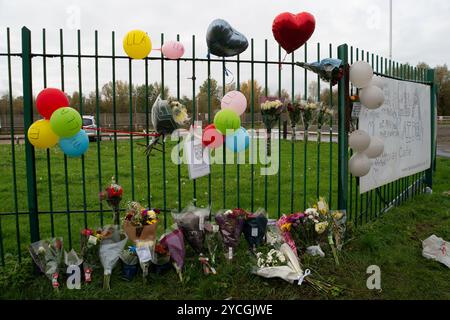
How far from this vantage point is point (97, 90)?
332cm

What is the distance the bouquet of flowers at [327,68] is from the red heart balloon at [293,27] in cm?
34

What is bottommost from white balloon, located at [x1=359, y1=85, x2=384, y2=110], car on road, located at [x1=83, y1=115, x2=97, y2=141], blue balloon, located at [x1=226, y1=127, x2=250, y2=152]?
blue balloon, located at [x1=226, y1=127, x2=250, y2=152]

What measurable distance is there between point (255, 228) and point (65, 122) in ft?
6.08

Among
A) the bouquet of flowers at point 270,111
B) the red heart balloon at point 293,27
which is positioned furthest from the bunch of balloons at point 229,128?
the red heart balloon at point 293,27

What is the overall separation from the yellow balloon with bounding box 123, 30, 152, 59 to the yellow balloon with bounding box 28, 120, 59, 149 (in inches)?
35.0

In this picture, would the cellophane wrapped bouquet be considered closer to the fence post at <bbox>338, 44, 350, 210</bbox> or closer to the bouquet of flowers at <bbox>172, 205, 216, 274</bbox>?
the bouquet of flowers at <bbox>172, 205, 216, 274</bbox>

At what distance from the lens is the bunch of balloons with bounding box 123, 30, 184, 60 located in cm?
324

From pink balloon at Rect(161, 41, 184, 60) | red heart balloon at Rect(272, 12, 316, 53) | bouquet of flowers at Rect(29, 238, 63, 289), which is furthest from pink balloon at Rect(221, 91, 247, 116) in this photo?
bouquet of flowers at Rect(29, 238, 63, 289)

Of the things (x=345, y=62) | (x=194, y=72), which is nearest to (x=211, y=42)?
(x=194, y=72)

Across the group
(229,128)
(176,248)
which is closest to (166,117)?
(229,128)

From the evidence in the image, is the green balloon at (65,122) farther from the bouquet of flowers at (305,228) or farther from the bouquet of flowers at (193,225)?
the bouquet of flowers at (305,228)

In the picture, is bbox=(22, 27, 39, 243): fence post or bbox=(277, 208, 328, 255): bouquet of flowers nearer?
bbox=(22, 27, 39, 243): fence post
